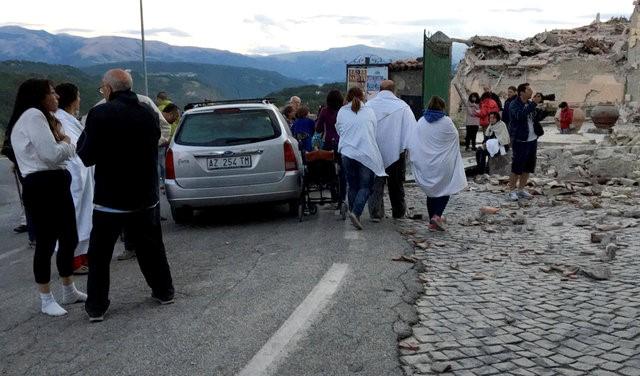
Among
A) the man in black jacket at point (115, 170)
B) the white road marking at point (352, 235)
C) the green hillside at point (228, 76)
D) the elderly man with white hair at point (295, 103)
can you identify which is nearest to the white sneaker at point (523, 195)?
the white road marking at point (352, 235)

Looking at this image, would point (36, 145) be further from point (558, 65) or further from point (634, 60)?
point (558, 65)

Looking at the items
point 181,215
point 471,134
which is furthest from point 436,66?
point 181,215

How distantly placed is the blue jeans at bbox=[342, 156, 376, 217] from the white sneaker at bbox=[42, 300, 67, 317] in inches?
158

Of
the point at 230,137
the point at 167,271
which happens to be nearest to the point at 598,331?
the point at 167,271

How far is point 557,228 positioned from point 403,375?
521 centimetres

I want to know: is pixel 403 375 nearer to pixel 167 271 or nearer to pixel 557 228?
pixel 167 271

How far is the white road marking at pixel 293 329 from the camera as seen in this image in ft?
12.7

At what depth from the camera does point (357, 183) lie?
8508mm

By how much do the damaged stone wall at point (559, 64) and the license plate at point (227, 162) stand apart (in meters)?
20.6

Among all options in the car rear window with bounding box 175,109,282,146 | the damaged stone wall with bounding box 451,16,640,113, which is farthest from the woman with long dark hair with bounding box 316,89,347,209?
the damaged stone wall with bounding box 451,16,640,113

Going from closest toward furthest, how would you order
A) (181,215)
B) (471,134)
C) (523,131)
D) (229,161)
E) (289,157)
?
(229,161) < (289,157) < (181,215) < (523,131) < (471,134)

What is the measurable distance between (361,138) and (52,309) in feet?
14.7

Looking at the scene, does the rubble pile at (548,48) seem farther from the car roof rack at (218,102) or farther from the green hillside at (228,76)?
the green hillside at (228,76)

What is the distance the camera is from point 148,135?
4.96 metres
